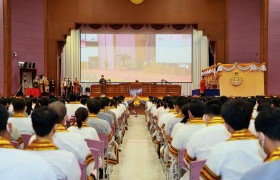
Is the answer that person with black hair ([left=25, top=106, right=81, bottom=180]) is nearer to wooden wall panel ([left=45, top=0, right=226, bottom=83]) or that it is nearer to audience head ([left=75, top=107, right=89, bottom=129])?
audience head ([left=75, top=107, right=89, bottom=129])

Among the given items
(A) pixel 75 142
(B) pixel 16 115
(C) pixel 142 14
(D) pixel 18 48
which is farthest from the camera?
(C) pixel 142 14

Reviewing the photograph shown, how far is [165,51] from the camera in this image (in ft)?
78.1

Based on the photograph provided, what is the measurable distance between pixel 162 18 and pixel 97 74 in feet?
16.2

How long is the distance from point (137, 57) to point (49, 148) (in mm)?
21265

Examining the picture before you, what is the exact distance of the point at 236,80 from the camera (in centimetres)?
1669

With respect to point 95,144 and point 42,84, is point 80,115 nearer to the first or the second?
point 95,144

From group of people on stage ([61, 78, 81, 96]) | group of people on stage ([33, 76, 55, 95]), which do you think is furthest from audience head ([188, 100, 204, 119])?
group of people on stage ([61, 78, 81, 96])

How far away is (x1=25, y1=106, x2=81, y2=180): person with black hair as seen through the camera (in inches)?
95.2

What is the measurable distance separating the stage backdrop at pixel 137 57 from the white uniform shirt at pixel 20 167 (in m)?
21.6

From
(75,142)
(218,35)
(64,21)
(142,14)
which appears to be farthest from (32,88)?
(75,142)

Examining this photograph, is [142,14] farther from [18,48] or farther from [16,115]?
[16,115]

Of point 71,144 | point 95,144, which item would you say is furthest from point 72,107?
point 71,144

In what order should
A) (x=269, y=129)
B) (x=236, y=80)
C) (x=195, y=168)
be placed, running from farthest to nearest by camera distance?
(x=236, y=80), (x=195, y=168), (x=269, y=129)

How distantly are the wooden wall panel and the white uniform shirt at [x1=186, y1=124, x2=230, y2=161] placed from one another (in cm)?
1918
